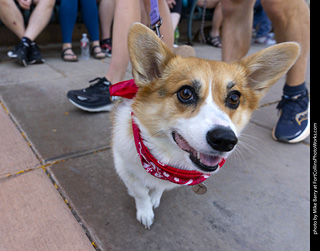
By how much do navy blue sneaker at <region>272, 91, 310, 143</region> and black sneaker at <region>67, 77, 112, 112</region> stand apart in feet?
6.40

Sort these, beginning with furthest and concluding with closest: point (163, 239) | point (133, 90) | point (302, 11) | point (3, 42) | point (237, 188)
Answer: point (3, 42) < point (302, 11) < point (237, 188) < point (133, 90) < point (163, 239)

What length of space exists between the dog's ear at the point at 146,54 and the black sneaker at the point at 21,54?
3.26 m

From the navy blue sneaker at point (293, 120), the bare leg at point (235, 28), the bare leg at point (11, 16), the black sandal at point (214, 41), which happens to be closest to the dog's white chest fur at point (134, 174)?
the navy blue sneaker at point (293, 120)

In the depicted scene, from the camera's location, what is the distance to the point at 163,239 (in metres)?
1.57

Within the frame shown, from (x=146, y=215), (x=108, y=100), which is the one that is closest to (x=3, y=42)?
(x=108, y=100)

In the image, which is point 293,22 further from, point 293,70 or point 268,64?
point 268,64

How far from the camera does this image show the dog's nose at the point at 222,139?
1174 millimetres

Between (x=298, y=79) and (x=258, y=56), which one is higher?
(x=258, y=56)

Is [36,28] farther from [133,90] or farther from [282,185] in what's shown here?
[282,185]

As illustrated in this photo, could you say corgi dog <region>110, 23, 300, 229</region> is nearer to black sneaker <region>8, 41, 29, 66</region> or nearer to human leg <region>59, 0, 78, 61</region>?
black sneaker <region>8, 41, 29, 66</region>

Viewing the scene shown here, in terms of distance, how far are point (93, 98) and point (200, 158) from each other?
184 cm

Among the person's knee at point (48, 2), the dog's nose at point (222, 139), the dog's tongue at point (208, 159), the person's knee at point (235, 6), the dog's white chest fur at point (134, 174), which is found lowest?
the dog's white chest fur at point (134, 174)

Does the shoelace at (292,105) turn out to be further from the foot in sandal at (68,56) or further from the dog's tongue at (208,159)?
the foot in sandal at (68,56)
